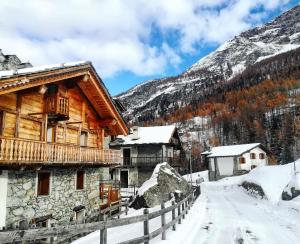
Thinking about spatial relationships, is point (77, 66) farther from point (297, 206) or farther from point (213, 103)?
point (213, 103)

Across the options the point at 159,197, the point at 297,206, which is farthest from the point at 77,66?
the point at 297,206

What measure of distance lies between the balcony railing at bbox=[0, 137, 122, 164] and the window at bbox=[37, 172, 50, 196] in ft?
3.80

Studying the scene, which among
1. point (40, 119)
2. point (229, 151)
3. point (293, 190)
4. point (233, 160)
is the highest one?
point (229, 151)

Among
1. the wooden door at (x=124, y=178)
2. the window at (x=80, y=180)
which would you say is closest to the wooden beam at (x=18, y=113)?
the window at (x=80, y=180)

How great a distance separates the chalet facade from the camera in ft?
145

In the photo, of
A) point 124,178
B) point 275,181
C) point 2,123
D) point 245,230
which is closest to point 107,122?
point 2,123

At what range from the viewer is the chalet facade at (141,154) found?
44250 millimetres

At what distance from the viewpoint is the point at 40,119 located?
14969 mm

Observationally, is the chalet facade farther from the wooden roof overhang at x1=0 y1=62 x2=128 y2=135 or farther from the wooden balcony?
the wooden roof overhang at x1=0 y1=62 x2=128 y2=135

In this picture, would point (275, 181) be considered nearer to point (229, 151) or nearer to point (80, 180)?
point (80, 180)

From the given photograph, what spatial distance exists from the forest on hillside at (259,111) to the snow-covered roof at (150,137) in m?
39.4

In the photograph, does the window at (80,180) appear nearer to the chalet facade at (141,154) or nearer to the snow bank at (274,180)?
the snow bank at (274,180)

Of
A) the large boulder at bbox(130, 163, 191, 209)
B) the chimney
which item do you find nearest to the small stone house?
the chimney

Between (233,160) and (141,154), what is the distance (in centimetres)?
→ 2239
